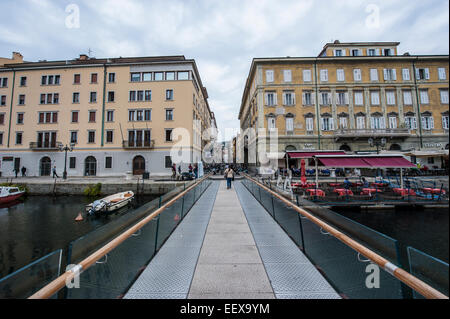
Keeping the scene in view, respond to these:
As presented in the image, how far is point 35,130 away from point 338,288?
3969cm

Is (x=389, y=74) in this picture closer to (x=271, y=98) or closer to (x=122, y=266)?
(x=271, y=98)

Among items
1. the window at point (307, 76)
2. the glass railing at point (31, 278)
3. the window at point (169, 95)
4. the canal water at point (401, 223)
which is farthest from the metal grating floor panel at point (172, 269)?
the window at point (307, 76)

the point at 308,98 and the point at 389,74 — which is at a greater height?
the point at 389,74

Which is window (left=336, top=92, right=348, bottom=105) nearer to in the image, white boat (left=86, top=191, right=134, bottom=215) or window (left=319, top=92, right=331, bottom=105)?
window (left=319, top=92, right=331, bottom=105)

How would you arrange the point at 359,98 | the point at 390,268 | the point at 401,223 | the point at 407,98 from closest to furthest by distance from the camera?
the point at 390,268
the point at 401,223
the point at 407,98
the point at 359,98

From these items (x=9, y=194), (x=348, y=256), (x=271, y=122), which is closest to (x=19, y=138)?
(x=9, y=194)

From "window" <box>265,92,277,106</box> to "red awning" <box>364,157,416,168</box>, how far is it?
19.5 meters

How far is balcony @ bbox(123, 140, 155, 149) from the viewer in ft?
91.7

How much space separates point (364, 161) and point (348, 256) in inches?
374

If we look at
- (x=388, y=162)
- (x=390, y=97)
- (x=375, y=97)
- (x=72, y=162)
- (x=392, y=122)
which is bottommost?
(x=388, y=162)

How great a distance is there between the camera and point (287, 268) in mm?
3436

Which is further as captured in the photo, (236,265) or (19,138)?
(19,138)

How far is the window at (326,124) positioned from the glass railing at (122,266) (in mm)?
28053

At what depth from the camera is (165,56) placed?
30.6 m
